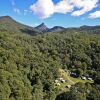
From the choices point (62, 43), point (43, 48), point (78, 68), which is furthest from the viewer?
point (62, 43)

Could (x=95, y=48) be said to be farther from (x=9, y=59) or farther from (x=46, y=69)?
(x=9, y=59)

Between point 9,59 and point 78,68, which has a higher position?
point 9,59

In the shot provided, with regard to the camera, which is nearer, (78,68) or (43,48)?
(78,68)

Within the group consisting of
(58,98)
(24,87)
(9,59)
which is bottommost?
(58,98)

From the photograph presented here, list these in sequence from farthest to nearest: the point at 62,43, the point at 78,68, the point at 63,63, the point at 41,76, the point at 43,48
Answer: the point at 62,43, the point at 43,48, the point at 63,63, the point at 78,68, the point at 41,76

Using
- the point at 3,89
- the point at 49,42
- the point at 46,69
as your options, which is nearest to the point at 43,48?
the point at 49,42

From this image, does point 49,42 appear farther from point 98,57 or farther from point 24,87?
point 24,87
